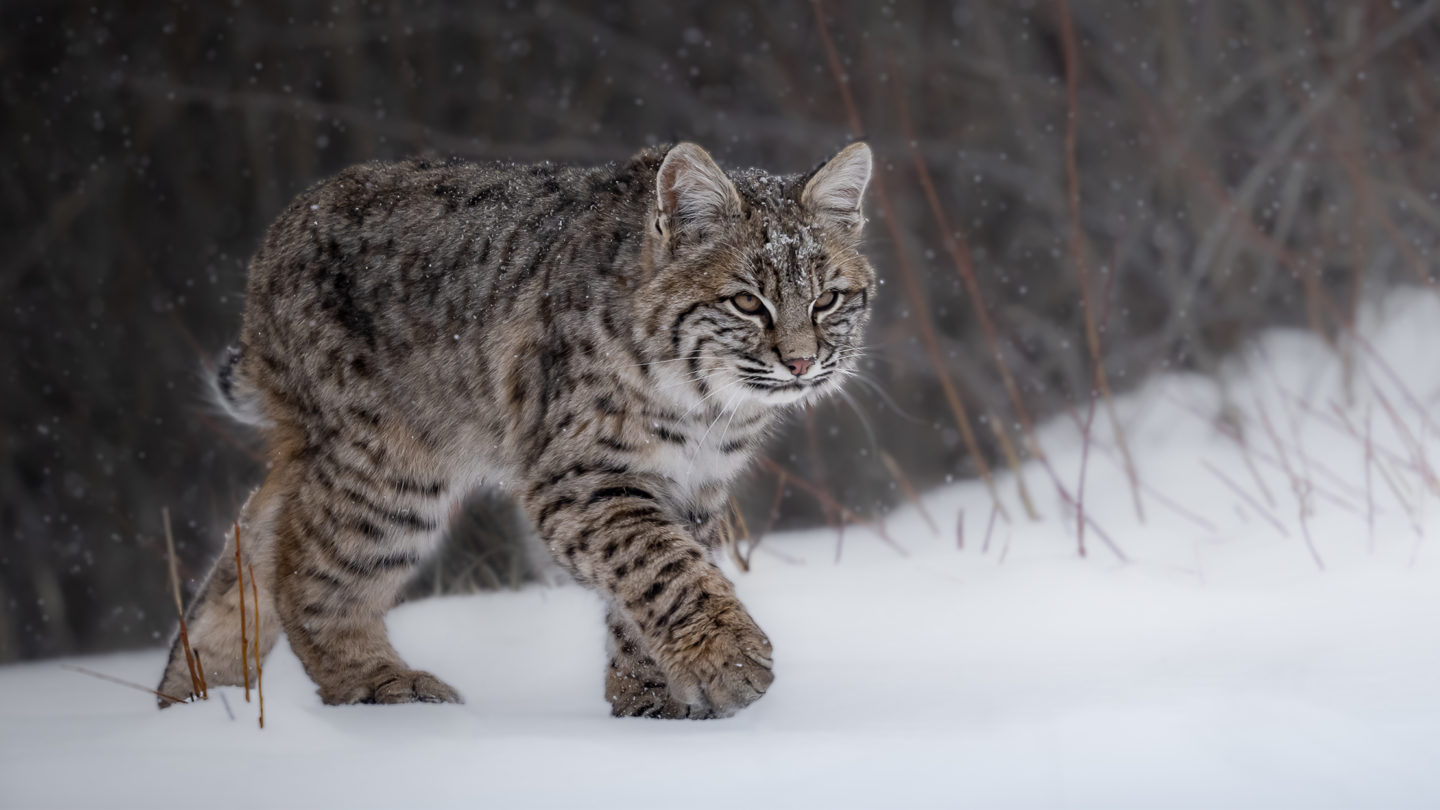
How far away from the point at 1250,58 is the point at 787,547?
5.59 metres

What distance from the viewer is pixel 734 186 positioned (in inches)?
128

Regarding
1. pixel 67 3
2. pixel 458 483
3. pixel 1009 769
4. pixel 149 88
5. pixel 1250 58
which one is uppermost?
pixel 1250 58

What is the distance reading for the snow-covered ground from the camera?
2.53 m

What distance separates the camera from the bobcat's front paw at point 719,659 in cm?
282

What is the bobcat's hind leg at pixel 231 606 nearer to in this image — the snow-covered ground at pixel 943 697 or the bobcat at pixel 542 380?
the bobcat at pixel 542 380

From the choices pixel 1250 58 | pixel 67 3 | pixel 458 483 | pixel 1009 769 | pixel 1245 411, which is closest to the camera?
pixel 1009 769

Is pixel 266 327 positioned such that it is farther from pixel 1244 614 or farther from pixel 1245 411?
pixel 1245 411

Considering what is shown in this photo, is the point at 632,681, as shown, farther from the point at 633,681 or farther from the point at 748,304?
the point at 748,304

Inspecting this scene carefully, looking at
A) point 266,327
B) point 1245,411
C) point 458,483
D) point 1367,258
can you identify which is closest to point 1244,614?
point 458,483

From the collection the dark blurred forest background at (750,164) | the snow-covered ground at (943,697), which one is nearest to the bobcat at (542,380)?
the snow-covered ground at (943,697)

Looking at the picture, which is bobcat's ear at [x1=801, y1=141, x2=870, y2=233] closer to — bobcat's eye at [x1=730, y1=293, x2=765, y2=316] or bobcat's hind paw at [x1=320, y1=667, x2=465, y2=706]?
bobcat's eye at [x1=730, y1=293, x2=765, y2=316]

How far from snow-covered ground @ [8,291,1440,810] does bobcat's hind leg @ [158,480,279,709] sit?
158mm

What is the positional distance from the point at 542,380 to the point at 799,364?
74 centimetres

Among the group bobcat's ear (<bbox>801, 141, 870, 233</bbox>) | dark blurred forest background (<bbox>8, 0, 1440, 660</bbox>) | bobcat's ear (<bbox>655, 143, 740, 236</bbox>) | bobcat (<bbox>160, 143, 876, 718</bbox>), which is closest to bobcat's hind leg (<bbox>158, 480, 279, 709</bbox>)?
bobcat (<bbox>160, 143, 876, 718</bbox>)
